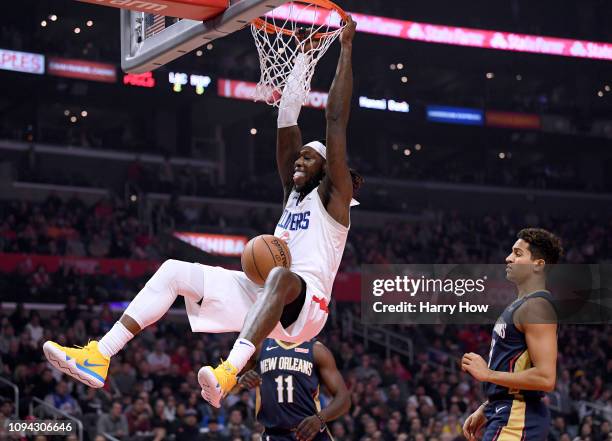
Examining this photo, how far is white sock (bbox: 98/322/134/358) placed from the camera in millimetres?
5945

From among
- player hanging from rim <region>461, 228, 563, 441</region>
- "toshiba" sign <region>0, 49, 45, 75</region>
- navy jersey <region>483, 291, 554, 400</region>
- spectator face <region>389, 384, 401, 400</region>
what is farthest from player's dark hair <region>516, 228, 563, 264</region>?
"toshiba" sign <region>0, 49, 45, 75</region>

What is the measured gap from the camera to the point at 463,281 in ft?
33.4

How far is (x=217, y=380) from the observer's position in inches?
212

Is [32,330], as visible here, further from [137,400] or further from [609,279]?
[609,279]

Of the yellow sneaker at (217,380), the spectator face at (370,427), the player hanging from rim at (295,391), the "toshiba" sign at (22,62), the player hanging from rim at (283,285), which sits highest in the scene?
the "toshiba" sign at (22,62)

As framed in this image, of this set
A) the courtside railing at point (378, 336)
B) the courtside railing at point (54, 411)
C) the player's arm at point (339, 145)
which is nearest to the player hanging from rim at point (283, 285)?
the player's arm at point (339, 145)

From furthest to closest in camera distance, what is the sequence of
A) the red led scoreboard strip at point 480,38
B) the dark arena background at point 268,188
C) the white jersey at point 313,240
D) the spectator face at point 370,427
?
1. the red led scoreboard strip at point 480,38
2. the dark arena background at point 268,188
3. the spectator face at point 370,427
4. the white jersey at point 313,240

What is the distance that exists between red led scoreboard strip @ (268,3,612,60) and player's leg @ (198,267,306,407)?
22307 mm

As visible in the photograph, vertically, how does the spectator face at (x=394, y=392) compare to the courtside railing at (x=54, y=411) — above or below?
below

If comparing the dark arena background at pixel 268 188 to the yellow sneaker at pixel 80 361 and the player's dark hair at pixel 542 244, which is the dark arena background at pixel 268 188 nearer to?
the yellow sneaker at pixel 80 361

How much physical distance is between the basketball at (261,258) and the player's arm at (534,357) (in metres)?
1.30

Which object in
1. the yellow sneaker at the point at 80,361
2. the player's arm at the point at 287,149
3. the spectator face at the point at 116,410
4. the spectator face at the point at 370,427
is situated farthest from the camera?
the spectator face at the point at 370,427

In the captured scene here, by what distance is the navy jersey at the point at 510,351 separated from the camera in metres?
5.78

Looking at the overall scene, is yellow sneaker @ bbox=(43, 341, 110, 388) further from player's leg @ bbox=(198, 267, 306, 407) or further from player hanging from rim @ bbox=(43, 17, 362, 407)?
player's leg @ bbox=(198, 267, 306, 407)
